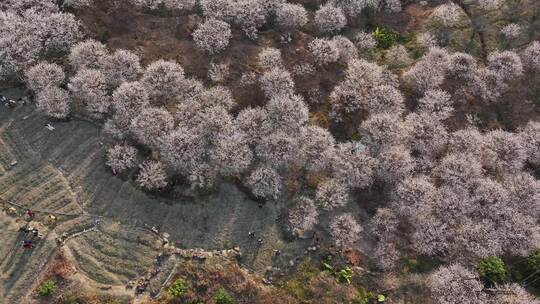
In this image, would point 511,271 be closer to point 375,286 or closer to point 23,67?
point 375,286

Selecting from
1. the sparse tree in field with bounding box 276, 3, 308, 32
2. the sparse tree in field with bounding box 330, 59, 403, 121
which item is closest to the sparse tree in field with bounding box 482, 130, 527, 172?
the sparse tree in field with bounding box 330, 59, 403, 121

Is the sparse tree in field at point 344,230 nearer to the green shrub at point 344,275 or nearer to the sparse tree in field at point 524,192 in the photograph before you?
the green shrub at point 344,275

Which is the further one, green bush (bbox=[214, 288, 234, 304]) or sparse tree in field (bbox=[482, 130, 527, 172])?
sparse tree in field (bbox=[482, 130, 527, 172])

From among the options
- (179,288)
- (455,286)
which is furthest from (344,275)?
(179,288)

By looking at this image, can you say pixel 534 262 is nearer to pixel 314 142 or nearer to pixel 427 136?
pixel 427 136

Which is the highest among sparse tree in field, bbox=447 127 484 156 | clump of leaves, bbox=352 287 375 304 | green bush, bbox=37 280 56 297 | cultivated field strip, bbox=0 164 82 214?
sparse tree in field, bbox=447 127 484 156

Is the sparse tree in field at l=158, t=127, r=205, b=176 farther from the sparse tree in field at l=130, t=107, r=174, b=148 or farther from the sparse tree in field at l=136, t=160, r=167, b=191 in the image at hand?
the sparse tree in field at l=136, t=160, r=167, b=191

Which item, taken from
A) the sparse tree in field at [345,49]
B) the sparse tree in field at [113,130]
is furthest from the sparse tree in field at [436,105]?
the sparse tree in field at [113,130]
